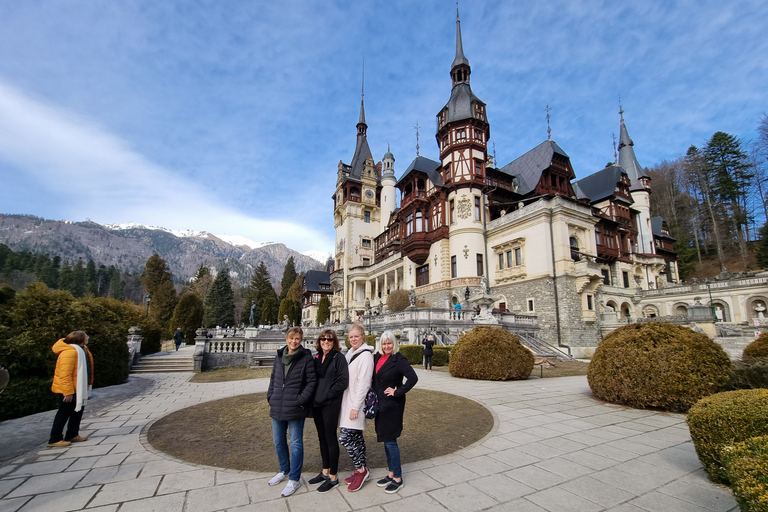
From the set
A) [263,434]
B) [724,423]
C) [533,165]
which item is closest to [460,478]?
[724,423]

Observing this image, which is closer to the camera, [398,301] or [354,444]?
[354,444]

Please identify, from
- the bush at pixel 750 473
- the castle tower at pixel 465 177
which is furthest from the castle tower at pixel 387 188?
the bush at pixel 750 473

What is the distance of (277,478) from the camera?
13.7 ft

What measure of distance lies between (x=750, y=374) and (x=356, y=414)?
8.39 meters

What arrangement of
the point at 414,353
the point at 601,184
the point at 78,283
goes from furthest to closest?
the point at 78,283, the point at 601,184, the point at 414,353

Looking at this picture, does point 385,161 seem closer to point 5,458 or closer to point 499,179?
point 499,179

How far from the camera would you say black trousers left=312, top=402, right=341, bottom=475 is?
4.08 m

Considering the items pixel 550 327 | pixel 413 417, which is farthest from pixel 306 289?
pixel 413 417

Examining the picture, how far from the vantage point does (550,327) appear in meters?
27.7

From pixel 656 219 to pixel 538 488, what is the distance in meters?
56.1

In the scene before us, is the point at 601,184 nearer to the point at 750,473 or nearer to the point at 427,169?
the point at 427,169

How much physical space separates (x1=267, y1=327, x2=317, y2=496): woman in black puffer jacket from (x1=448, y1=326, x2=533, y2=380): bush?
974cm

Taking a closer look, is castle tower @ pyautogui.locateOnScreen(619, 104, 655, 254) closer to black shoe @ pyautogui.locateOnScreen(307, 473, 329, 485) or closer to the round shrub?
the round shrub

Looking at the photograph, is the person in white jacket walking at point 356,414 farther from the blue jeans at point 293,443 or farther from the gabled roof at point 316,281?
the gabled roof at point 316,281
